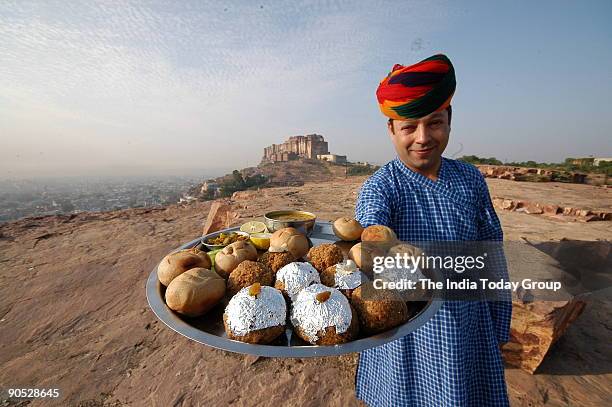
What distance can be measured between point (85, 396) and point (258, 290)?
4.04 m

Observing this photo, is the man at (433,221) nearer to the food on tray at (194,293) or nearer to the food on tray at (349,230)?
the food on tray at (349,230)

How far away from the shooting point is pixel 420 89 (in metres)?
1.79

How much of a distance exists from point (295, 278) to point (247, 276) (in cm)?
27

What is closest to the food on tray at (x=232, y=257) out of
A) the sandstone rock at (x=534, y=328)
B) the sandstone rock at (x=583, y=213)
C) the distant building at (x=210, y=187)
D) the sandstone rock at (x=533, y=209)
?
the sandstone rock at (x=534, y=328)

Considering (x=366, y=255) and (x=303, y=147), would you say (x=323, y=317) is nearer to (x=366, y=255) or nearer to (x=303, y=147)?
(x=366, y=255)

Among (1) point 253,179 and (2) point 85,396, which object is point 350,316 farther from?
(1) point 253,179

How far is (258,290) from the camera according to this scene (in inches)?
53.5

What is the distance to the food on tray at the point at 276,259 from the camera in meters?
1.74

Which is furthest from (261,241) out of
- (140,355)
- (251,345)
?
(140,355)

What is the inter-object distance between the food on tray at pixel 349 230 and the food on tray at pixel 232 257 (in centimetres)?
62

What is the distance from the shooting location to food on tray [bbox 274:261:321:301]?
153 centimetres

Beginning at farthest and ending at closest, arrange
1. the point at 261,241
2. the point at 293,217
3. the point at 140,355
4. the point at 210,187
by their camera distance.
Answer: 1. the point at 210,187
2. the point at 140,355
3. the point at 293,217
4. the point at 261,241

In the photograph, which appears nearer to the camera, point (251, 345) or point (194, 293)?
point (251, 345)

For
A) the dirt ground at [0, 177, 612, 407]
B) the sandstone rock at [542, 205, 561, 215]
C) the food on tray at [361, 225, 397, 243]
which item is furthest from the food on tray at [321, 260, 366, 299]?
the sandstone rock at [542, 205, 561, 215]
